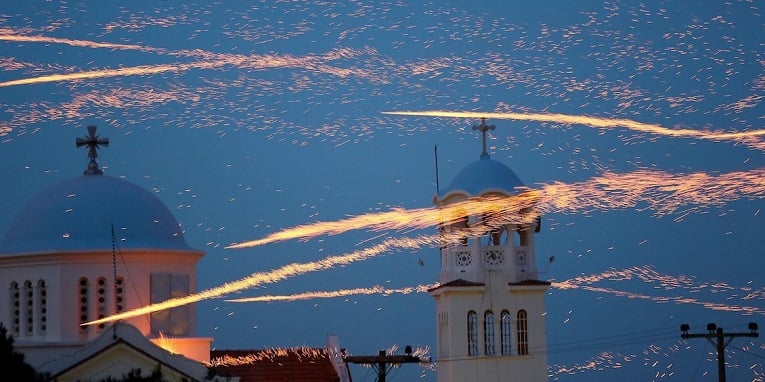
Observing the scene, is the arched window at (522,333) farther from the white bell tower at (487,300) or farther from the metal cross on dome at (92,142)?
the metal cross on dome at (92,142)

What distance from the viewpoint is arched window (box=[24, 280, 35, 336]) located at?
60.1 metres

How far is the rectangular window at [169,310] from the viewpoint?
2367 inches

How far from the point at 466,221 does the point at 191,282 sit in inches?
354

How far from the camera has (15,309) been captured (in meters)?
60.4

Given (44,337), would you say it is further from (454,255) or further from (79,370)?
(454,255)

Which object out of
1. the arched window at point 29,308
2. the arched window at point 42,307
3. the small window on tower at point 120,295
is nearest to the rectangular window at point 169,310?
the small window on tower at point 120,295

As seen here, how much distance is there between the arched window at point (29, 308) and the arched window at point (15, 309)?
10.0 inches

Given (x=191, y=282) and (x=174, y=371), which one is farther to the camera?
(x=191, y=282)

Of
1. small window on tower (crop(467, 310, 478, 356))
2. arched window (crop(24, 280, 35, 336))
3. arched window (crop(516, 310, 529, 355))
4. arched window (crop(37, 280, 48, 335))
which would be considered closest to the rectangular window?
arched window (crop(37, 280, 48, 335))

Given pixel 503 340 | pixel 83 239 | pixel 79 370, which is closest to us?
pixel 79 370

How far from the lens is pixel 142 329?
6016 cm

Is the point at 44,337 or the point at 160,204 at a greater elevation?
the point at 160,204

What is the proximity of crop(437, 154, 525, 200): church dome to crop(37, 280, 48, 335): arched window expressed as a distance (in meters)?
12.5

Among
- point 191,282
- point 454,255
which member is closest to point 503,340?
point 454,255
